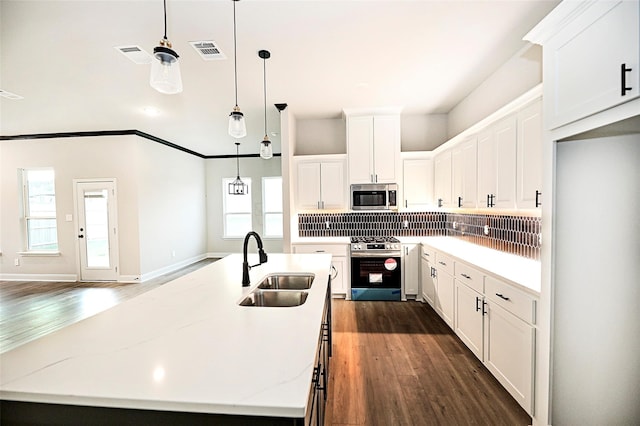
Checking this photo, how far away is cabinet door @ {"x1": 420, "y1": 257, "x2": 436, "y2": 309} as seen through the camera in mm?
3520

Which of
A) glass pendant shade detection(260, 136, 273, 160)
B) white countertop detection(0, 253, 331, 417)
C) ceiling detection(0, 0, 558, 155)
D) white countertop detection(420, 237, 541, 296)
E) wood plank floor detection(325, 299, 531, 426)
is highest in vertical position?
ceiling detection(0, 0, 558, 155)

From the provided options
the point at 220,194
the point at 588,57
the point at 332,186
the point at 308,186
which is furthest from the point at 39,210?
the point at 588,57

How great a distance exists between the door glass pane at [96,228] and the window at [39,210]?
0.75 metres

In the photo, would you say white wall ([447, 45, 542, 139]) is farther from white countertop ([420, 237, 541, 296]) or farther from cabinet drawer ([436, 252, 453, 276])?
cabinet drawer ([436, 252, 453, 276])

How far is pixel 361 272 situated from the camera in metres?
3.95

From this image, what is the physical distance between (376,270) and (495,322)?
6.27 feet

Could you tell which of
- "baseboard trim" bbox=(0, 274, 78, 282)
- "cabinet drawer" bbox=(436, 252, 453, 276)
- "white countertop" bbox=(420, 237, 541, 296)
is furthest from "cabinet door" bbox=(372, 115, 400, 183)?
"baseboard trim" bbox=(0, 274, 78, 282)

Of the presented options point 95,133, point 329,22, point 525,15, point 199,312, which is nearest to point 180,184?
point 95,133

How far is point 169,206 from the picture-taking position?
6.04m

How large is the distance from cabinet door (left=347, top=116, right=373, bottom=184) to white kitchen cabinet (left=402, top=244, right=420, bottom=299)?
1.18 meters

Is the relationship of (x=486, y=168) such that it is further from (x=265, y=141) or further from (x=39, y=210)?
(x=39, y=210)

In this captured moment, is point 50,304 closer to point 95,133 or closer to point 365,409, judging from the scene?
point 95,133

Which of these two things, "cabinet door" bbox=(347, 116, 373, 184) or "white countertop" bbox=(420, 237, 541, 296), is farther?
"cabinet door" bbox=(347, 116, 373, 184)

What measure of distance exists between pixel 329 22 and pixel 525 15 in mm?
1513
